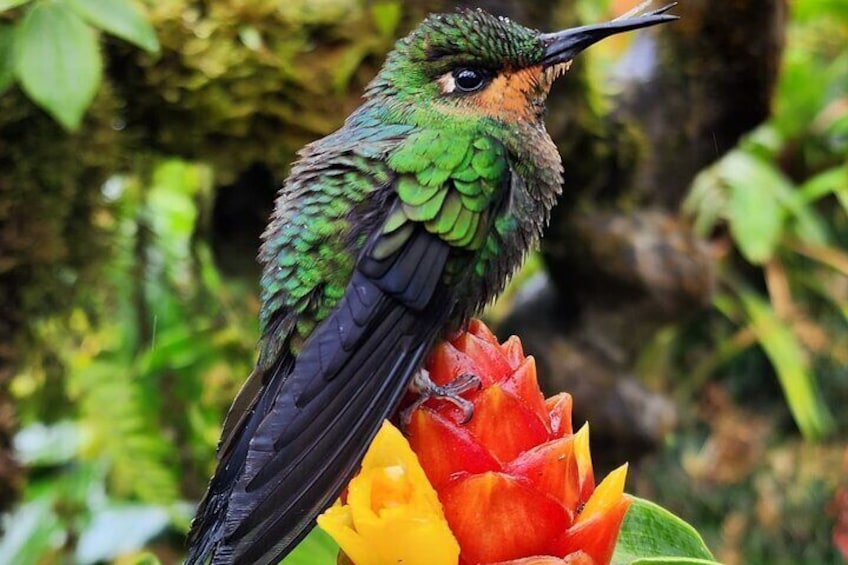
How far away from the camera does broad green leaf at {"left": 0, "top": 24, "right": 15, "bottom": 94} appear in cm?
145

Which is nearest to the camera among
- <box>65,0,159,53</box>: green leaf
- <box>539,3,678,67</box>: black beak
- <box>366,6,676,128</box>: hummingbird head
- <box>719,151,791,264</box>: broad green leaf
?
<box>539,3,678,67</box>: black beak

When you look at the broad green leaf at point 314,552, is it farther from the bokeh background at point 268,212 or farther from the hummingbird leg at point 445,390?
the bokeh background at point 268,212

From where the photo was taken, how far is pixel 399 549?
671 mm

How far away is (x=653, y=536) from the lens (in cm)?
86

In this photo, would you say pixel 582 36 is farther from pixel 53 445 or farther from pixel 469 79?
pixel 53 445

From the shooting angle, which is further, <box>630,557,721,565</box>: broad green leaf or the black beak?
the black beak

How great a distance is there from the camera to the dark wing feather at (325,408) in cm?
89

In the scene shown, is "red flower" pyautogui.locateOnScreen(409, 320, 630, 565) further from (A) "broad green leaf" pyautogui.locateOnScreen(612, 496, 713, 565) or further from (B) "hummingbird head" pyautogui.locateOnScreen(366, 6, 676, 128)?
(B) "hummingbird head" pyautogui.locateOnScreen(366, 6, 676, 128)

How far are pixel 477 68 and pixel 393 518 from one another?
2.40ft

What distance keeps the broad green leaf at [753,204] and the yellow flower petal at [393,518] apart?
2.39 meters

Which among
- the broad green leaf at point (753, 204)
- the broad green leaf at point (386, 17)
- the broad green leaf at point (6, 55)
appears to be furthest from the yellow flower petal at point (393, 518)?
the broad green leaf at point (753, 204)

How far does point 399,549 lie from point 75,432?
2.05 m

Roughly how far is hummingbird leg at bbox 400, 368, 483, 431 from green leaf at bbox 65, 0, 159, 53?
0.70 meters

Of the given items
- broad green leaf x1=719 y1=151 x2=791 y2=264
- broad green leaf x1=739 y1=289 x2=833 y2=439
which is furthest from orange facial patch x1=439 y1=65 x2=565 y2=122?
broad green leaf x1=739 y1=289 x2=833 y2=439
